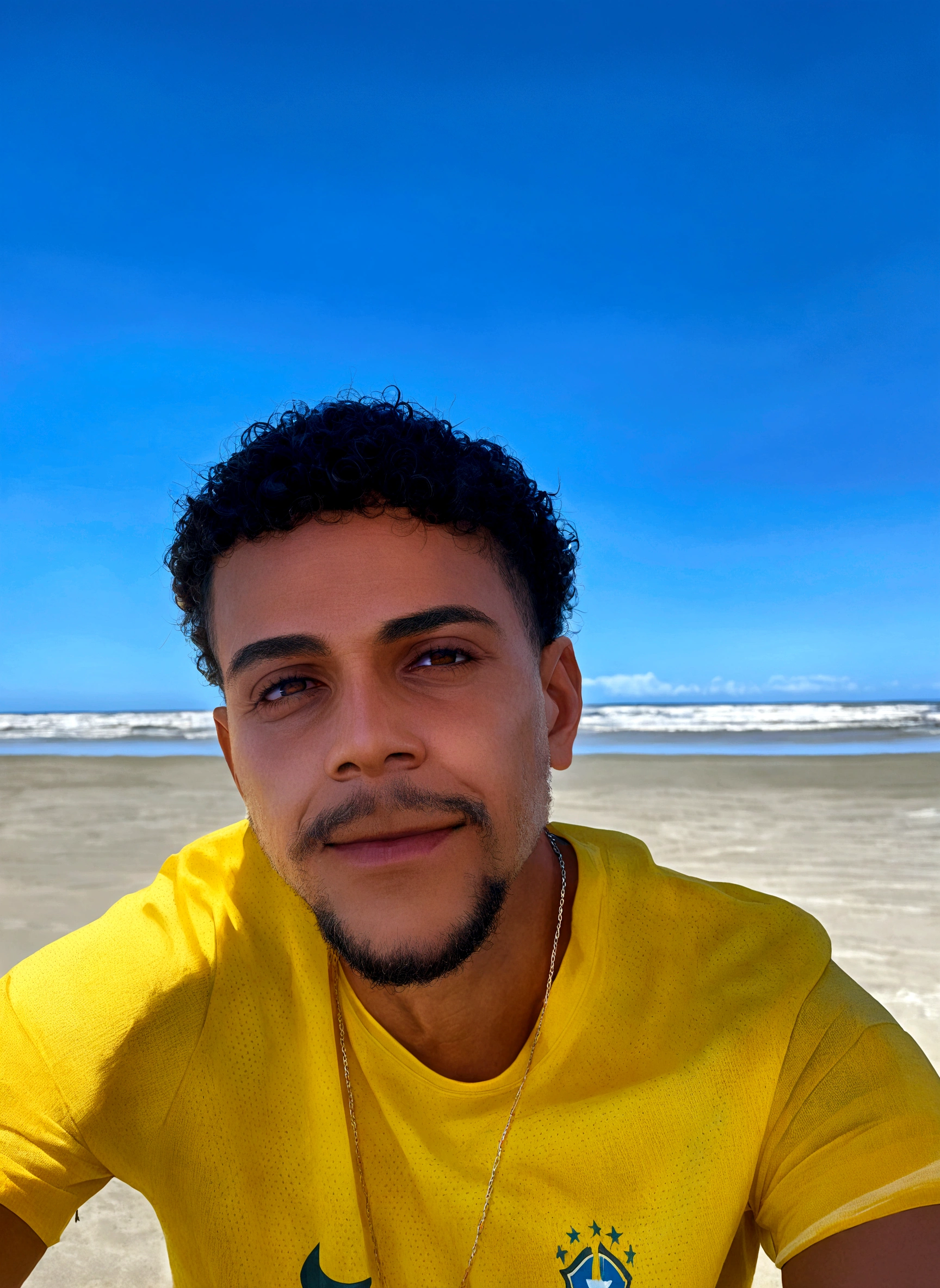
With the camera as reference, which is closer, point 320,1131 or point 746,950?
point 320,1131

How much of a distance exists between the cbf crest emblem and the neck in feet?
1.09

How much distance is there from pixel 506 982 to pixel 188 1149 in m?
0.71

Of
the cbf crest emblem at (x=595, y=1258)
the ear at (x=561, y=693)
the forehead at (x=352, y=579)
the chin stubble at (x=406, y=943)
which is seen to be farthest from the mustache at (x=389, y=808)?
the cbf crest emblem at (x=595, y=1258)

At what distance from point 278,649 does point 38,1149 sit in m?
1.05

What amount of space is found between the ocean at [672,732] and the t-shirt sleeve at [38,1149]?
9.19 metres

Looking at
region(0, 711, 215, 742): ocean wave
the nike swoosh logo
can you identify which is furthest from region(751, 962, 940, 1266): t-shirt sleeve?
region(0, 711, 215, 742): ocean wave

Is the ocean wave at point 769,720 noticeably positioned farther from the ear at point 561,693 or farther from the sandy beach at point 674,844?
the ear at point 561,693

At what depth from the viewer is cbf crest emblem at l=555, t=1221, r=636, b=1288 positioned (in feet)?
4.85

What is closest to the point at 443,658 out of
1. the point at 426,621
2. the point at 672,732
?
the point at 426,621

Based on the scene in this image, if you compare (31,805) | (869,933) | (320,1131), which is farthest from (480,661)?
(31,805)

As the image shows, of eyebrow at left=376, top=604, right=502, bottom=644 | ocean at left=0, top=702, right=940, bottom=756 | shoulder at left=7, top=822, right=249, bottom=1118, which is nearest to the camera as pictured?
shoulder at left=7, top=822, right=249, bottom=1118

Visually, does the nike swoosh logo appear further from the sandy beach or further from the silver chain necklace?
the sandy beach

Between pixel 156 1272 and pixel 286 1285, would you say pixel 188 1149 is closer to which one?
pixel 286 1285

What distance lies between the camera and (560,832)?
2.21 m
